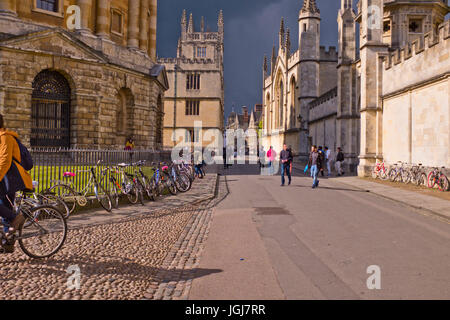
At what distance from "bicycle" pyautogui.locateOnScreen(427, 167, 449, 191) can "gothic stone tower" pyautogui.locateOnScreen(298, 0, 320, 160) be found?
26.2 meters

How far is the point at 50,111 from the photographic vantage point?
65.9 ft

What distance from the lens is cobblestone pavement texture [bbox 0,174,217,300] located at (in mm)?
3914

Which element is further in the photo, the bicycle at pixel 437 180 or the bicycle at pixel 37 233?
the bicycle at pixel 437 180

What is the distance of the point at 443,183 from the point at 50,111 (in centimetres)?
1906

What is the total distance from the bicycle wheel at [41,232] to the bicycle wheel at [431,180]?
47.1 feet

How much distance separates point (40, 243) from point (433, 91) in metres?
16.3

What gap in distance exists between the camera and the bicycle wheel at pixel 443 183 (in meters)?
14.1

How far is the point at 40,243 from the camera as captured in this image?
17.3 feet

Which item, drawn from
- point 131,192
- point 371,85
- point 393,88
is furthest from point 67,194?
point 371,85

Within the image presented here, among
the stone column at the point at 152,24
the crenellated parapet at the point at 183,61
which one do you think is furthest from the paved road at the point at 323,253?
the crenellated parapet at the point at 183,61

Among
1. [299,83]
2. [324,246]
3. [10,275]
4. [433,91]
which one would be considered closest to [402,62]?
[433,91]

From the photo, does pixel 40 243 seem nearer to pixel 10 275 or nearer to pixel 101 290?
pixel 10 275

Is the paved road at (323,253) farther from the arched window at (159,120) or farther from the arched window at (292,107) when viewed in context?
the arched window at (292,107)

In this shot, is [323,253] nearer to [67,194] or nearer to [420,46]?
[67,194]
